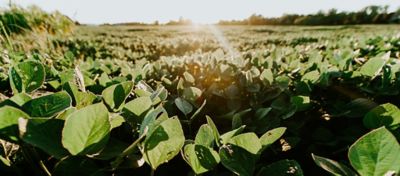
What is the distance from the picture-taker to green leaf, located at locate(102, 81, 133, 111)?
1072 millimetres

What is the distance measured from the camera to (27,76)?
1080 mm

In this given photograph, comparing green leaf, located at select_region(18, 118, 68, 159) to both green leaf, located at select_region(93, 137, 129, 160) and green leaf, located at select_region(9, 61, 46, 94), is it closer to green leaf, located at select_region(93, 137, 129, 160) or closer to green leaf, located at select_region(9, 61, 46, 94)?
green leaf, located at select_region(93, 137, 129, 160)

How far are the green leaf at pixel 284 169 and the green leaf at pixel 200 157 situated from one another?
128 millimetres

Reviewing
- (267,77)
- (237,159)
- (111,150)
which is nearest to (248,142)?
(237,159)

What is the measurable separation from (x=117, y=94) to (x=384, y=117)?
0.81 metres

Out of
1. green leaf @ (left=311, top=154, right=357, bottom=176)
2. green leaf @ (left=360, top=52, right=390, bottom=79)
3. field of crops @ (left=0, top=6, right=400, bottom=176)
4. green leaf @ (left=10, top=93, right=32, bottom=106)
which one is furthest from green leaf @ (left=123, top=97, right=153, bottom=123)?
green leaf @ (left=360, top=52, right=390, bottom=79)

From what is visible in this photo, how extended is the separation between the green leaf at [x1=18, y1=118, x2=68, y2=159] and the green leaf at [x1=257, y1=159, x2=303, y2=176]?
1.54ft

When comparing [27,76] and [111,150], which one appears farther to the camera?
[27,76]

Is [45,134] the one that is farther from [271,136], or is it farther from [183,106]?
[183,106]

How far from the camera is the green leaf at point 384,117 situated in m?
1.03

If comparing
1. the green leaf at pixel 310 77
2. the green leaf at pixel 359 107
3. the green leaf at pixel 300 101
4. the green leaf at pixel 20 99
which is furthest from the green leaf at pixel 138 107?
the green leaf at pixel 310 77

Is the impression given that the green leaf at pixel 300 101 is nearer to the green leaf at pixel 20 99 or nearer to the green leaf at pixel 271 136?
the green leaf at pixel 271 136

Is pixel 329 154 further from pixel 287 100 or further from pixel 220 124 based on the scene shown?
pixel 220 124

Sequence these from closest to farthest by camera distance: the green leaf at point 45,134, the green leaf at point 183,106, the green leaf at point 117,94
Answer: the green leaf at point 45,134
the green leaf at point 117,94
the green leaf at point 183,106
